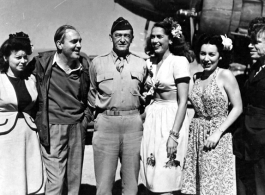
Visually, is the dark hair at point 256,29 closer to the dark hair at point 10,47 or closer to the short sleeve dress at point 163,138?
the short sleeve dress at point 163,138

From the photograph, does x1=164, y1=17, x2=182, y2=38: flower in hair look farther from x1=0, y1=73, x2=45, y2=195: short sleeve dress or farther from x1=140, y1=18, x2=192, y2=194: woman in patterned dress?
x1=0, y1=73, x2=45, y2=195: short sleeve dress

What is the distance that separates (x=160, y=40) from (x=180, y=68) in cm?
32

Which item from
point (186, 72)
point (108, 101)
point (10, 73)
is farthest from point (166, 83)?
point (10, 73)

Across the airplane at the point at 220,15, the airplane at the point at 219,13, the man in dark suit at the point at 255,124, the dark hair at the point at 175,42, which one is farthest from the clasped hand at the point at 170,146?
the airplane at the point at 219,13

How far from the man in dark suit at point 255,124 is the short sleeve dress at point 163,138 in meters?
0.58

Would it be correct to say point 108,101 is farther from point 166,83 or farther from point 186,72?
point 186,72

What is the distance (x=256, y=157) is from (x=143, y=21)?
4177 mm

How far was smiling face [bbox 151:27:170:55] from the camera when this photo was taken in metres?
2.60

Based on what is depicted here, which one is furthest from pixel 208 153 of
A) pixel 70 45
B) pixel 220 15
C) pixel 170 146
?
pixel 220 15

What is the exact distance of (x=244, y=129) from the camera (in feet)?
9.00

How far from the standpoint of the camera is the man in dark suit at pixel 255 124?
2.58 m

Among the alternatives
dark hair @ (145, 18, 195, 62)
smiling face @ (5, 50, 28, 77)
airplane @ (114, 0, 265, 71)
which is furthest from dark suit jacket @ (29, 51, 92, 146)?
airplane @ (114, 0, 265, 71)

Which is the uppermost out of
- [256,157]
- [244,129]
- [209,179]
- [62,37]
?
[62,37]

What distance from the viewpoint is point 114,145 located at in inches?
104
